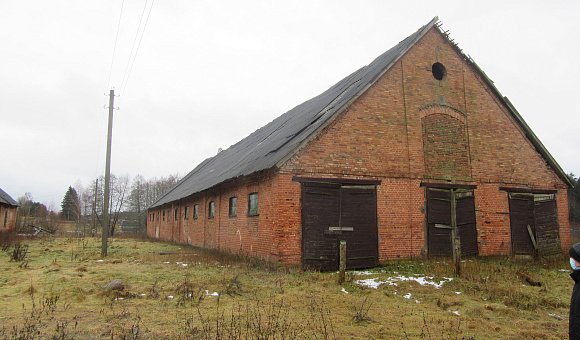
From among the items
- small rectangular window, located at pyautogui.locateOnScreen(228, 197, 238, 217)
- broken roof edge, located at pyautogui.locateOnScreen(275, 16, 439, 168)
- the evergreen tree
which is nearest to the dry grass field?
broken roof edge, located at pyautogui.locateOnScreen(275, 16, 439, 168)

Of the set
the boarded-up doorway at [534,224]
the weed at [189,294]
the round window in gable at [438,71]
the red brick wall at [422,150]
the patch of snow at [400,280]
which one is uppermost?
the round window in gable at [438,71]

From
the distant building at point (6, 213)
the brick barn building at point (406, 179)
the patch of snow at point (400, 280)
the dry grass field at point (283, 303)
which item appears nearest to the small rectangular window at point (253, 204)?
the brick barn building at point (406, 179)

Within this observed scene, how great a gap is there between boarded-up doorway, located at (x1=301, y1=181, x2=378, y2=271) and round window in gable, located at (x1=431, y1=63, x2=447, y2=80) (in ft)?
16.9

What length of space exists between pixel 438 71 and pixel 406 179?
460 centimetres

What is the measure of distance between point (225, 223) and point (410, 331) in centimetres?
1055

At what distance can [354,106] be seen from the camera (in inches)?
473

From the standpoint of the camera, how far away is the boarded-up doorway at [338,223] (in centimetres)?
1090

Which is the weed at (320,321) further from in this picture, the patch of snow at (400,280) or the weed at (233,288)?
the patch of snow at (400,280)

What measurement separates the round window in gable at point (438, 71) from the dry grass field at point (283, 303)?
6747 millimetres

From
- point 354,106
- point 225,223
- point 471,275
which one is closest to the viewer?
point 471,275

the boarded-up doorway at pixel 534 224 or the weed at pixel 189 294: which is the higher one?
the boarded-up doorway at pixel 534 224

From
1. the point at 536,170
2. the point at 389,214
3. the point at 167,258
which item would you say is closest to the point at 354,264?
the point at 389,214

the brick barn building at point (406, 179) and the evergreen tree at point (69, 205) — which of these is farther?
the evergreen tree at point (69, 205)

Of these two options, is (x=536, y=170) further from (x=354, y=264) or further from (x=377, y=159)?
(x=354, y=264)
